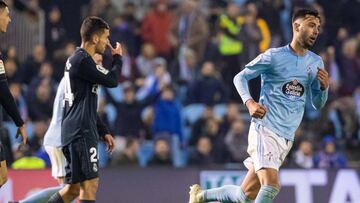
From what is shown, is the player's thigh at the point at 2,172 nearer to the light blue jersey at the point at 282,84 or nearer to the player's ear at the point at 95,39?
the player's ear at the point at 95,39

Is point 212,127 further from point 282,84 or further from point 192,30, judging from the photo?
point 282,84

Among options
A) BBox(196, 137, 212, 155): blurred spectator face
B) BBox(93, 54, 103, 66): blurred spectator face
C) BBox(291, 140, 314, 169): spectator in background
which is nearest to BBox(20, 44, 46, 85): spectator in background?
BBox(196, 137, 212, 155): blurred spectator face

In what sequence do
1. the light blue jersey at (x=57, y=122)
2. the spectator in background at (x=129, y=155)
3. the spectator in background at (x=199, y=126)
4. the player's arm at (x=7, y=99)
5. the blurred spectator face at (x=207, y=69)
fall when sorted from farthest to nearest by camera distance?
1. the blurred spectator face at (x=207, y=69)
2. the spectator in background at (x=199, y=126)
3. the spectator in background at (x=129, y=155)
4. the light blue jersey at (x=57, y=122)
5. the player's arm at (x=7, y=99)

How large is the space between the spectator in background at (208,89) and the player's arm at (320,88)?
7.66m

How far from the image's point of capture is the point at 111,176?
13859 millimetres

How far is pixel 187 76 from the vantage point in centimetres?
1861

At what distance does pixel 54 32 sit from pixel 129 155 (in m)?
3.62

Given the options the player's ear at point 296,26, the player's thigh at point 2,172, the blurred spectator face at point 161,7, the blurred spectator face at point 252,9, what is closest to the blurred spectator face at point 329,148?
the blurred spectator face at point 252,9

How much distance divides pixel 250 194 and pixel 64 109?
1.94m

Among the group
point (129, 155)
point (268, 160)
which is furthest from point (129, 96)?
point (268, 160)

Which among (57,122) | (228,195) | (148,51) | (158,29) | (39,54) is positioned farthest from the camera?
(158,29)

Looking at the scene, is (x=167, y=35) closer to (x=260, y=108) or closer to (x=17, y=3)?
(x=17, y=3)

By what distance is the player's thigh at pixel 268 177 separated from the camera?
9.77m

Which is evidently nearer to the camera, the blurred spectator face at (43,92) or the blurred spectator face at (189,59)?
the blurred spectator face at (43,92)
